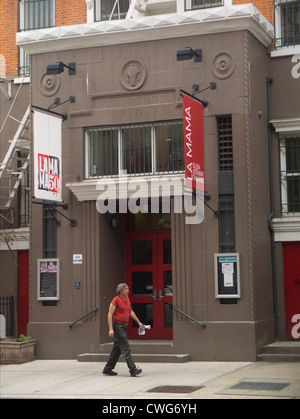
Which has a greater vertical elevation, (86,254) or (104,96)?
(104,96)

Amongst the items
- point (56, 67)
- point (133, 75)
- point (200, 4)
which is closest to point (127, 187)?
point (133, 75)

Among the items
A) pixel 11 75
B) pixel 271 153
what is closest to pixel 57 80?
pixel 11 75

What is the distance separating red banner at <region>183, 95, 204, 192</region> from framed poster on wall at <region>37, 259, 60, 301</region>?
3931 mm

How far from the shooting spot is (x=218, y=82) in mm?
16703

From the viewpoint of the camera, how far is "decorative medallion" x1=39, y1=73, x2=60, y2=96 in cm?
1794

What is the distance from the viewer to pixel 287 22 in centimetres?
1823

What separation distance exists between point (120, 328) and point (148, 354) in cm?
230

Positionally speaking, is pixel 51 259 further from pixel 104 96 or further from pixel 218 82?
pixel 218 82

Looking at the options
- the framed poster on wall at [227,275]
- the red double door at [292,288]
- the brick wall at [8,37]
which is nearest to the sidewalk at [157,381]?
the framed poster on wall at [227,275]

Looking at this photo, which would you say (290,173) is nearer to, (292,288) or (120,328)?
(292,288)

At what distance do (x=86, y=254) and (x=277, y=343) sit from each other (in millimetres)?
4742

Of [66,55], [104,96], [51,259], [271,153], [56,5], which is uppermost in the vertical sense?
[56,5]

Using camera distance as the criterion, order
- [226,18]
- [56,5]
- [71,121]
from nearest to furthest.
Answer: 1. [226,18]
2. [71,121]
3. [56,5]

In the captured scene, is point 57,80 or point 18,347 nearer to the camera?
point 18,347
